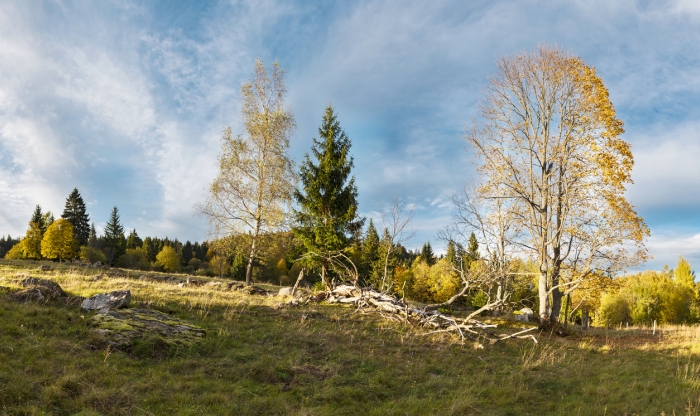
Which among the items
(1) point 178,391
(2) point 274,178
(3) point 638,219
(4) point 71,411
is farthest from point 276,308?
(3) point 638,219

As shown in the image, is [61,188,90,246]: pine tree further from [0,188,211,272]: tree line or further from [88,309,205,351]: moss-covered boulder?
[88,309,205,351]: moss-covered boulder

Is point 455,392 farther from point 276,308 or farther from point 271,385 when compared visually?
point 276,308

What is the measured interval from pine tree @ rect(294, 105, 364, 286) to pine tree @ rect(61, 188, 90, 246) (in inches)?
2274

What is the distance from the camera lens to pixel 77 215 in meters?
61.2

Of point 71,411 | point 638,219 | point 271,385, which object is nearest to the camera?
point 71,411

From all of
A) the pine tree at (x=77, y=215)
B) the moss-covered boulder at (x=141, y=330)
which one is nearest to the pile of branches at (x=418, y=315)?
the moss-covered boulder at (x=141, y=330)

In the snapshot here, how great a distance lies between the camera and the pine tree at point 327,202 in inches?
A: 857

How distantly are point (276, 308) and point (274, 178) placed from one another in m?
11.9

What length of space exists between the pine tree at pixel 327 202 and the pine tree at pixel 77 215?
2274 inches

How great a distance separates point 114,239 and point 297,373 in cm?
7236

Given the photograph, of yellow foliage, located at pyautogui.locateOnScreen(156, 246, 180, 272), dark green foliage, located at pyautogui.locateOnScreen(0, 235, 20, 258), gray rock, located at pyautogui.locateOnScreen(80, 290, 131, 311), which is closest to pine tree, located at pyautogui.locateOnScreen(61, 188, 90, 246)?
yellow foliage, located at pyautogui.locateOnScreen(156, 246, 180, 272)

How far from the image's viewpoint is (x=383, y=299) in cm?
1552

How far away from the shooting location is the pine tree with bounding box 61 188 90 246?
60.6m

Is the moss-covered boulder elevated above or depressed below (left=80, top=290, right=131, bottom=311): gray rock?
below
